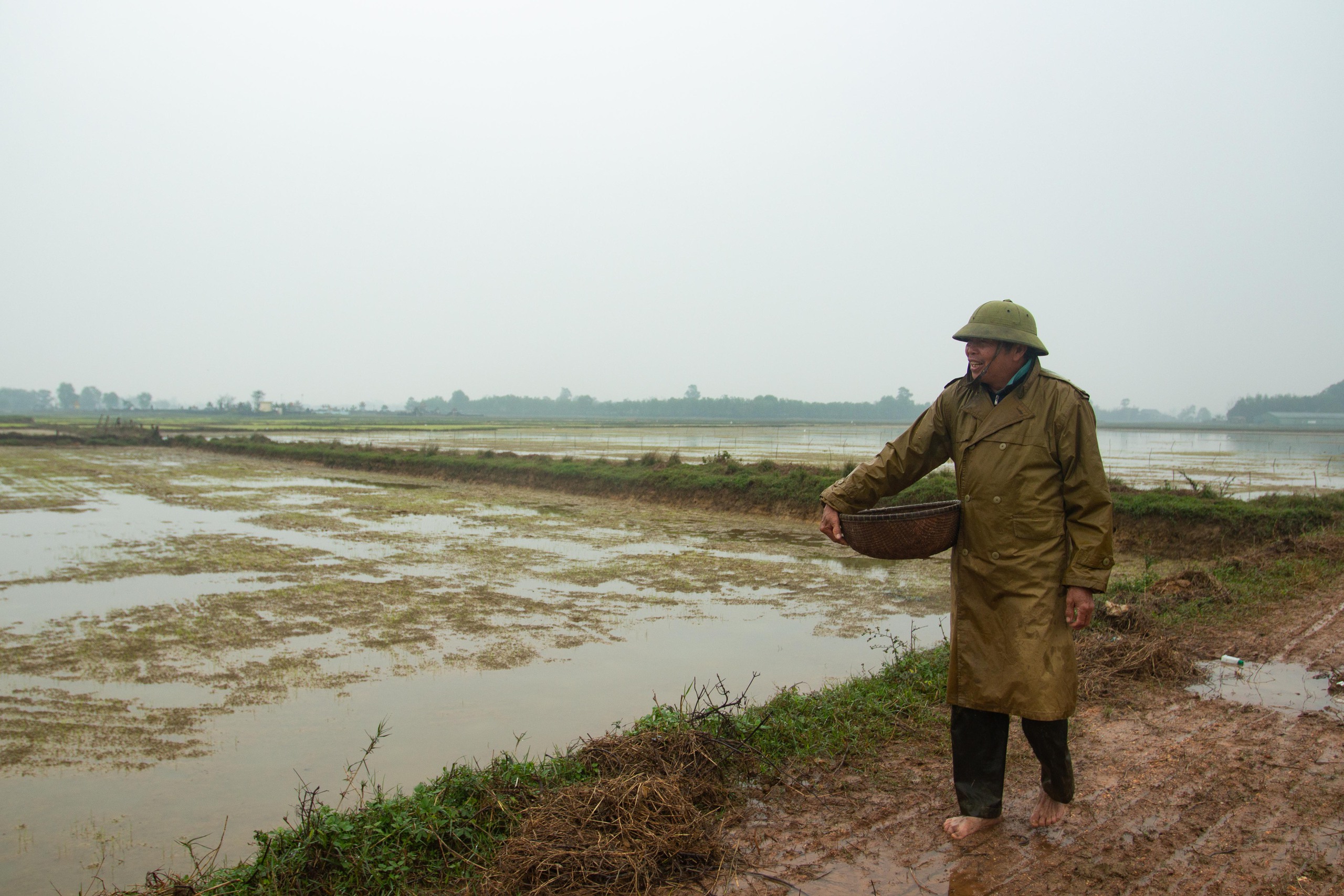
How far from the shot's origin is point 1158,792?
2.78 m

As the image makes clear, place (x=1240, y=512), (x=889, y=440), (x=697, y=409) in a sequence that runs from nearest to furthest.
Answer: (x=889, y=440) < (x=1240, y=512) < (x=697, y=409)

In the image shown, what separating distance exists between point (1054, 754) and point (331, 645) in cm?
507

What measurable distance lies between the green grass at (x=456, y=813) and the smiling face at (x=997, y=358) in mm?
1731

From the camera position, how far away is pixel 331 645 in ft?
18.9

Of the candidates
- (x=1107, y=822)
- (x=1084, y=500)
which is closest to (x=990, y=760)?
(x=1107, y=822)

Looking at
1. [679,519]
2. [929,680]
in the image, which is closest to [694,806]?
[929,680]

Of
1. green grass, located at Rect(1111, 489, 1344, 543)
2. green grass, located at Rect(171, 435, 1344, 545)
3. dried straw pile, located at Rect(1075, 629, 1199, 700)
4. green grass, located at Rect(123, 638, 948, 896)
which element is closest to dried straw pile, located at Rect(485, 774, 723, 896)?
green grass, located at Rect(123, 638, 948, 896)

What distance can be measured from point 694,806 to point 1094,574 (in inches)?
58.1

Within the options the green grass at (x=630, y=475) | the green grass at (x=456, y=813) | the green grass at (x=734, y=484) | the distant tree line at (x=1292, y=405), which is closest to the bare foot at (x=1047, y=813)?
the green grass at (x=456, y=813)

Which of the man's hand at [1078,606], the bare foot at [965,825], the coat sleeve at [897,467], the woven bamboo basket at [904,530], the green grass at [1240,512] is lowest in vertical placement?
→ the bare foot at [965,825]

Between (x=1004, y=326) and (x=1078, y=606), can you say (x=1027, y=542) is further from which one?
(x=1004, y=326)

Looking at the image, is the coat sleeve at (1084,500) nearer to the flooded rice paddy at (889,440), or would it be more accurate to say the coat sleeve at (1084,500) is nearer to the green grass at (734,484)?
the green grass at (734,484)

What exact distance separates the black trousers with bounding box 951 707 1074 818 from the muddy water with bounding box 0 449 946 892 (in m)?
1.77

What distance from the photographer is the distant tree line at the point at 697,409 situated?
105875mm
